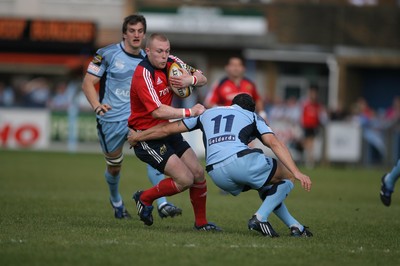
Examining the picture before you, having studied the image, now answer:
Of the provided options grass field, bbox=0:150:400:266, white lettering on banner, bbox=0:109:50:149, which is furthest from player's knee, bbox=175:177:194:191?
white lettering on banner, bbox=0:109:50:149

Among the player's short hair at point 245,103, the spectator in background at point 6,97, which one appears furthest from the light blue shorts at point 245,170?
the spectator in background at point 6,97

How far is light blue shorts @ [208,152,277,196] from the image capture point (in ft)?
29.2

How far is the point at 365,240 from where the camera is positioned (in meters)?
9.34

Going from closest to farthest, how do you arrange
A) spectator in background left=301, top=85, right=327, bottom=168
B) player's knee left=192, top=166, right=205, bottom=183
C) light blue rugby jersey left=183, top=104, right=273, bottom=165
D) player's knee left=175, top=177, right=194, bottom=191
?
light blue rugby jersey left=183, top=104, right=273, bottom=165, player's knee left=175, top=177, right=194, bottom=191, player's knee left=192, top=166, right=205, bottom=183, spectator in background left=301, top=85, right=327, bottom=168

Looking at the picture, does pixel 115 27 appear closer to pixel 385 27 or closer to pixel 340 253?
pixel 385 27

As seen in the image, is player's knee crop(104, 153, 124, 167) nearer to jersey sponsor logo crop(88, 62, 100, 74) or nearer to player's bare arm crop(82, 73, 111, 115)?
player's bare arm crop(82, 73, 111, 115)

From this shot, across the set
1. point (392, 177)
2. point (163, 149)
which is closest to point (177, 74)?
point (163, 149)

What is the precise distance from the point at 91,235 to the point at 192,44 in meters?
27.9

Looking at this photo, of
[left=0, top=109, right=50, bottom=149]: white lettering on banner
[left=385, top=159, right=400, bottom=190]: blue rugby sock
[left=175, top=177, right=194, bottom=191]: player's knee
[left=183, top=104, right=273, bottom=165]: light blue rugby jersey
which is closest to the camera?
[left=183, top=104, right=273, bottom=165]: light blue rugby jersey

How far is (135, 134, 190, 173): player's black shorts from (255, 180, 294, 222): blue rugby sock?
1.25 metres

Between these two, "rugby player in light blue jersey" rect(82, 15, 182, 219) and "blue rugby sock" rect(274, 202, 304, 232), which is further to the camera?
"rugby player in light blue jersey" rect(82, 15, 182, 219)

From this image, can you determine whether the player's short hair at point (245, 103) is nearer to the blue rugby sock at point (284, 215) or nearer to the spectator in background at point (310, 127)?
the blue rugby sock at point (284, 215)

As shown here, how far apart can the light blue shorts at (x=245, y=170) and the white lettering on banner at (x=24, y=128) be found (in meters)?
18.6

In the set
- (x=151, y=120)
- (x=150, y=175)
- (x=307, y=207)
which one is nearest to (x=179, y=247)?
(x=151, y=120)
